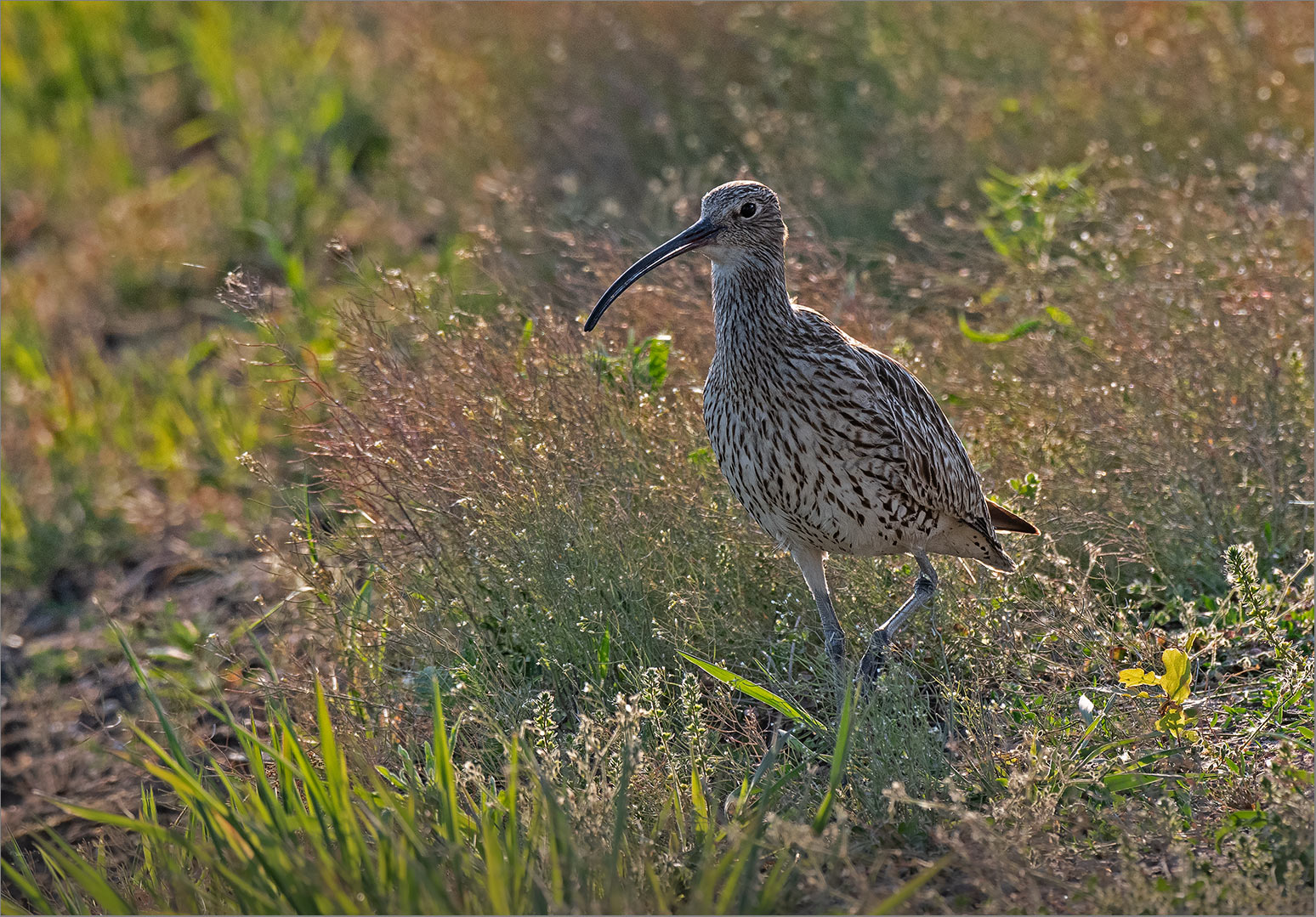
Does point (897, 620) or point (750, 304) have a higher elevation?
point (750, 304)

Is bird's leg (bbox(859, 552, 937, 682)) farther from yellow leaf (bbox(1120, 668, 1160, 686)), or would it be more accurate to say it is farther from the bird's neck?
the bird's neck

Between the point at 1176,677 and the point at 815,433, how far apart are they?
4.11ft

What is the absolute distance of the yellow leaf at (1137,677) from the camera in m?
3.52

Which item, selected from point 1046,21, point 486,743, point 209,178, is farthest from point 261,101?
point 486,743

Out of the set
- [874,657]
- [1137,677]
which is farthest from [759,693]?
[1137,677]

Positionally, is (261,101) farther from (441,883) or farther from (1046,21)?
(441,883)

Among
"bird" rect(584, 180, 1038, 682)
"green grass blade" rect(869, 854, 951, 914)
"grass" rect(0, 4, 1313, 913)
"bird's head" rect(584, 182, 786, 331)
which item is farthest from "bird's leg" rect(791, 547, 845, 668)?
"green grass blade" rect(869, 854, 951, 914)

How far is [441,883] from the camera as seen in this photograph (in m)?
2.78

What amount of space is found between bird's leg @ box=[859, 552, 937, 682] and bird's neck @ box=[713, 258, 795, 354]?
926 mm

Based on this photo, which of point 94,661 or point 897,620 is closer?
point 897,620

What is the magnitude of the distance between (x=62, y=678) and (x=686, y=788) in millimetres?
3841

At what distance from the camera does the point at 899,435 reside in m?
4.23

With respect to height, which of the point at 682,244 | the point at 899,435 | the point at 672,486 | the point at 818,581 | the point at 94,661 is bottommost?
the point at 94,661

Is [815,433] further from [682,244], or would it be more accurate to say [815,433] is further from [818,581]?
[682,244]
